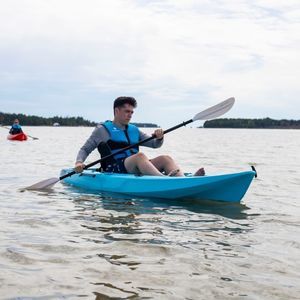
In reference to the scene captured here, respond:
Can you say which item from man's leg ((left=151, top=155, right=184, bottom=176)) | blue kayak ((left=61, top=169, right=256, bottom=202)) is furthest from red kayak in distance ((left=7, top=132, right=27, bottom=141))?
man's leg ((left=151, top=155, right=184, bottom=176))

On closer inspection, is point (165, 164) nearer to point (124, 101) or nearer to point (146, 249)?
point (124, 101)

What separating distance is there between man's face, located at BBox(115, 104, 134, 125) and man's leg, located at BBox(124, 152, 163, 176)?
1.80 ft

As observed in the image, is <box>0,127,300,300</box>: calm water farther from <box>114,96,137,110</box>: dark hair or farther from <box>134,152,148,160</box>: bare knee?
<box>114,96,137,110</box>: dark hair

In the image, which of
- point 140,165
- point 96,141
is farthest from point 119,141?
point 140,165

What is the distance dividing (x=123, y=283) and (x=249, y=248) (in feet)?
3.96

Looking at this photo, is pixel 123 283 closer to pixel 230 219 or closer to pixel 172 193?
pixel 230 219

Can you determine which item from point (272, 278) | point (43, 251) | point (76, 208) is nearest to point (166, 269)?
point (272, 278)

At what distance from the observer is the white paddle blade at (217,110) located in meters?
6.79

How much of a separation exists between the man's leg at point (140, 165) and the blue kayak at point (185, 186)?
0.28 ft

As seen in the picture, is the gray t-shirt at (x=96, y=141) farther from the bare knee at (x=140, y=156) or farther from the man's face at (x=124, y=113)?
the bare knee at (x=140, y=156)

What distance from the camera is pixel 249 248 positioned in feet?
11.8

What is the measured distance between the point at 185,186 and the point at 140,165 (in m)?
0.76

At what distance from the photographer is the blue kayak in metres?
5.50

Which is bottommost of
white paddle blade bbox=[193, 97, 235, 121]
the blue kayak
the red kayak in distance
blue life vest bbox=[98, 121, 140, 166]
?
the blue kayak
